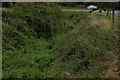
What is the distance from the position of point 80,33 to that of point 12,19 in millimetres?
3441

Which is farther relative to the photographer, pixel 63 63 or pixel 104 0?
pixel 104 0

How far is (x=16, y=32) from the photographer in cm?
788

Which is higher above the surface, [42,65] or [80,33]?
[80,33]

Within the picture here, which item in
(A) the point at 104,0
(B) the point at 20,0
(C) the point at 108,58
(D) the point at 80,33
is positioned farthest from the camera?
(B) the point at 20,0

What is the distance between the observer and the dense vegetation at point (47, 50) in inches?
187

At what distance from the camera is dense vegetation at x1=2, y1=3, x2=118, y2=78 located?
187 inches

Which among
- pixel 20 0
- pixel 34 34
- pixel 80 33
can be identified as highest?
pixel 20 0

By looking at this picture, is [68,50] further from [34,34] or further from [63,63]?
[34,34]

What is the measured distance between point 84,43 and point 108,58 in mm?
1299

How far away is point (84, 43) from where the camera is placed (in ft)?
18.9

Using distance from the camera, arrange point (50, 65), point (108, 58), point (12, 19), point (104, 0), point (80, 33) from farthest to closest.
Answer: point (12, 19), point (80, 33), point (104, 0), point (50, 65), point (108, 58)

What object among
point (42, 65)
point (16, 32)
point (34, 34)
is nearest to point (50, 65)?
point (42, 65)

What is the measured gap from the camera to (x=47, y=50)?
7301mm

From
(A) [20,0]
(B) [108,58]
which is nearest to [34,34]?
(A) [20,0]
